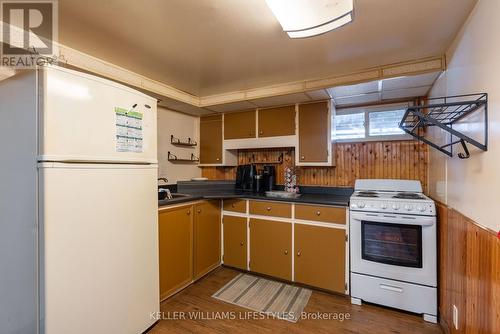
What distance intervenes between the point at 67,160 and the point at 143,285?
41.7 inches

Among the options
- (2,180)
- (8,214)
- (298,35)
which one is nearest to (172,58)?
(298,35)

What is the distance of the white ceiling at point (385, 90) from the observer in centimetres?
213

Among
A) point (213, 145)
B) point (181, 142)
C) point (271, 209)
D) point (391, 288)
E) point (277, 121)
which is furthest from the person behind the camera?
point (213, 145)

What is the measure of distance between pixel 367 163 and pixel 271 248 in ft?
4.95

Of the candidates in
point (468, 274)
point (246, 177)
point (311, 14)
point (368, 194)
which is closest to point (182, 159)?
point (246, 177)

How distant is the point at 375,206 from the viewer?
2094 millimetres

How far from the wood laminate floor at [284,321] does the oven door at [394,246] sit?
33cm

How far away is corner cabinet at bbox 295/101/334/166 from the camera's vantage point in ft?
8.94

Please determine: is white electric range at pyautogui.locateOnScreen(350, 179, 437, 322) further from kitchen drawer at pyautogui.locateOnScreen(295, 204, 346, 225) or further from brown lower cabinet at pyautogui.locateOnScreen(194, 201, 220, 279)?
brown lower cabinet at pyautogui.locateOnScreen(194, 201, 220, 279)

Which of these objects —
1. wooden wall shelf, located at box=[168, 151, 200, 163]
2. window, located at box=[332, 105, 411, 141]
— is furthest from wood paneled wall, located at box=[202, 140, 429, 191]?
wooden wall shelf, located at box=[168, 151, 200, 163]

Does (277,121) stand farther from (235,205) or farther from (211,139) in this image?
(235,205)

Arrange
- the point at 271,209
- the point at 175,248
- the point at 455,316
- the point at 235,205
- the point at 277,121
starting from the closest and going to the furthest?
1. the point at 455,316
2. the point at 175,248
3. the point at 271,209
4. the point at 235,205
5. the point at 277,121

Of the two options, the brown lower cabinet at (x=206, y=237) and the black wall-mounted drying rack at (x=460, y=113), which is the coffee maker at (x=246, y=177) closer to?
the brown lower cabinet at (x=206, y=237)

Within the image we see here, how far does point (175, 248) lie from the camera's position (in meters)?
2.26
